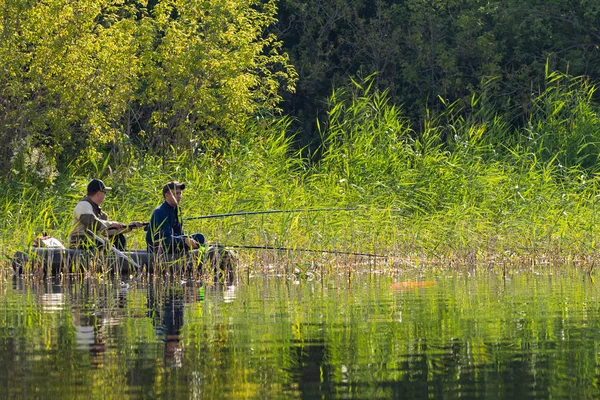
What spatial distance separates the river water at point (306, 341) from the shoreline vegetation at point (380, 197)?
3.04 meters

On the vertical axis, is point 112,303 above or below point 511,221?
below

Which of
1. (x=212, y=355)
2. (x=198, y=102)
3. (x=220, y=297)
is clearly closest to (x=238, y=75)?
(x=198, y=102)

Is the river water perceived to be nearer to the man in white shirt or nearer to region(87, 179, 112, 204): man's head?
the man in white shirt

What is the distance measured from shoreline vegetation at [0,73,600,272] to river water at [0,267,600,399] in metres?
3.04

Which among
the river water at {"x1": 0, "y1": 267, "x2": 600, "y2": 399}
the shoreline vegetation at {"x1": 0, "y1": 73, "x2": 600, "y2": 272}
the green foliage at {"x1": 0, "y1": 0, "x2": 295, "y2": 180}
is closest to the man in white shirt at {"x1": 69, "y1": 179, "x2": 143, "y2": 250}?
the shoreline vegetation at {"x1": 0, "y1": 73, "x2": 600, "y2": 272}

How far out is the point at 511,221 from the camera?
18859mm

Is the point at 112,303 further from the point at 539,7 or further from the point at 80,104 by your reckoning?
the point at 539,7

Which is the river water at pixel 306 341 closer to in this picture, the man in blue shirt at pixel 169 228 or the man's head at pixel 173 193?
the man in blue shirt at pixel 169 228

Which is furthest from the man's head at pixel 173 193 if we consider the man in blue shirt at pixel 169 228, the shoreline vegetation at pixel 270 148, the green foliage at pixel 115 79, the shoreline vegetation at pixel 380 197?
the green foliage at pixel 115 79

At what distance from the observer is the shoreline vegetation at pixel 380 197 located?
56.5ft

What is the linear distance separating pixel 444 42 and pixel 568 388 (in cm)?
2440

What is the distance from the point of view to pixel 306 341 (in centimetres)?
905

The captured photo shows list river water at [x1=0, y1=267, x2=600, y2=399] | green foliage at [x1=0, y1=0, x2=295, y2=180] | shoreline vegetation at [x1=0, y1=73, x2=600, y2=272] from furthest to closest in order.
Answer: green foliage at [x1=0, y1=0, x2=295, y2=180]
shoreline vegetation at [x1=0, y1=73, x2=600, y2=272]
river water at [x1=0, y1=267, x2=600, y2=399]

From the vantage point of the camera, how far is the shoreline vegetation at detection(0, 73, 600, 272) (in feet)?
56.5
